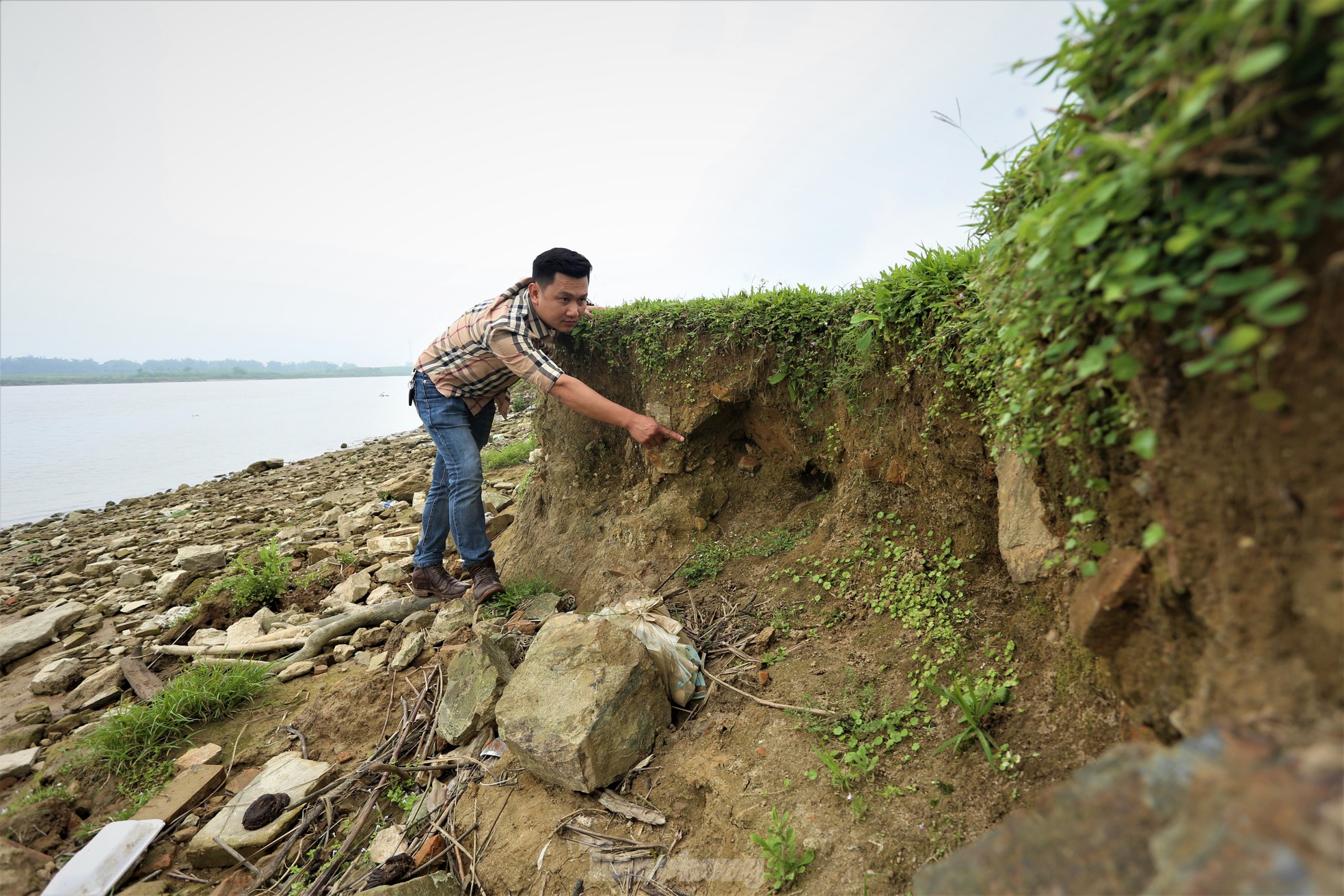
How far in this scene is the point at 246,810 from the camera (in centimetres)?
312

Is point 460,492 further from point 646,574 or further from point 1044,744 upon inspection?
point 1044,744

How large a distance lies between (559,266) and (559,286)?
141 mm

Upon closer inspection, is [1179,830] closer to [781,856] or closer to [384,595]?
[781,856]

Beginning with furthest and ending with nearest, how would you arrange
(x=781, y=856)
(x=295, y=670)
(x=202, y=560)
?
(x=202, y=560)
(x=295, y=670)
(x=781, y=856)

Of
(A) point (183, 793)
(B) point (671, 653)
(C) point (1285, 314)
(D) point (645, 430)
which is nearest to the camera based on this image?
(C) point (1285, 314)

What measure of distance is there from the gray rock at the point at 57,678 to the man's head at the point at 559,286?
5362 millimetres

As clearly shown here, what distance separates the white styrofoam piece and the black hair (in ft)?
12.9

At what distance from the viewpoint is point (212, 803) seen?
10.9 ft

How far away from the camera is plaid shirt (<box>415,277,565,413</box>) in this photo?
3846mm

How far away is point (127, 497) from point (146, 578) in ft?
30.7

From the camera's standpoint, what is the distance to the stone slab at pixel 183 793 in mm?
3197

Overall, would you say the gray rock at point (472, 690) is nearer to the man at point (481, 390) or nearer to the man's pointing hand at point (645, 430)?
the man at point (481, 390)

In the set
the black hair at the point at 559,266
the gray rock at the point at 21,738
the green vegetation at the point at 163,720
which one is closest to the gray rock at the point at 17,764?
the gray rock at the point at 21,738

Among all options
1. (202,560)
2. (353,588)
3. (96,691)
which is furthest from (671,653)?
(202,560)
